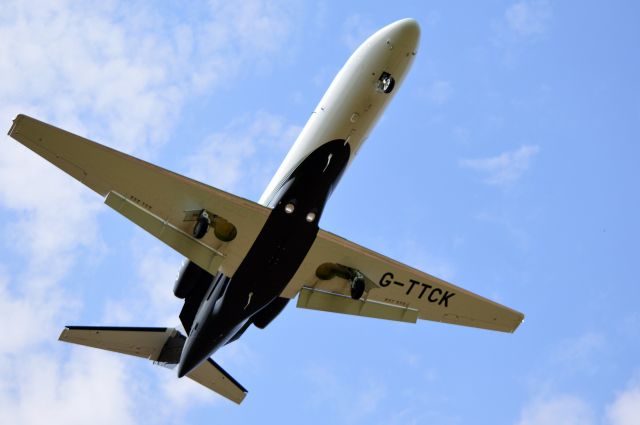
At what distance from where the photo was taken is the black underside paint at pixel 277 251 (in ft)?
83.7

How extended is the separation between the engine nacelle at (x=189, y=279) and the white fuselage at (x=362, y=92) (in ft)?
12.1

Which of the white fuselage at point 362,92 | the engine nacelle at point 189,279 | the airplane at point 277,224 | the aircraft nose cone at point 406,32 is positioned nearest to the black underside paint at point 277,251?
the airplane at point 277,224

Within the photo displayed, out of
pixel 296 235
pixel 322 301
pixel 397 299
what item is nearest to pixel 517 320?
pixel 397 299

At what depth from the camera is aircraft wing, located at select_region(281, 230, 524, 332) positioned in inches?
1077

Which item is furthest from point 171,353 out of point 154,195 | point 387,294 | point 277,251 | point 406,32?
point 406,32

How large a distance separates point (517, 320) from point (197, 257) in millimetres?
10817

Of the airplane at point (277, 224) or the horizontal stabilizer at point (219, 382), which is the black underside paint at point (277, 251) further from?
the horizontal stabilizer at point (219, 382)

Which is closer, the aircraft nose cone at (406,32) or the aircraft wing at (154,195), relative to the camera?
the aircraft wing at (154,195)

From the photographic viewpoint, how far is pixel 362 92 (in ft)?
84.1

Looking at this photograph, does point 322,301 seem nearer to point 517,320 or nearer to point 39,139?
point 517,320

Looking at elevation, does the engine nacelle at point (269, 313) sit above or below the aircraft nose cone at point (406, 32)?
below

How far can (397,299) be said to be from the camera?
95.0 ft

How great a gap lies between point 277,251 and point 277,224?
910 mm

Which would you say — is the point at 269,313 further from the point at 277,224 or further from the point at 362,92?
the point at 362,92
